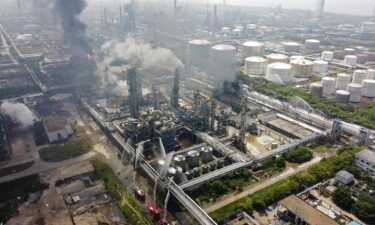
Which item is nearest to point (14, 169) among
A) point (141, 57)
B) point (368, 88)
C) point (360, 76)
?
point (141, 57)

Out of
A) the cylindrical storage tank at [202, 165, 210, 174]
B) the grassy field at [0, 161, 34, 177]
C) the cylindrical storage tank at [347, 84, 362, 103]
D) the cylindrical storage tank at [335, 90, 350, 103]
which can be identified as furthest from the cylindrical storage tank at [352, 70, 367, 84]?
the grassy field at [0, 161, 34, 177]

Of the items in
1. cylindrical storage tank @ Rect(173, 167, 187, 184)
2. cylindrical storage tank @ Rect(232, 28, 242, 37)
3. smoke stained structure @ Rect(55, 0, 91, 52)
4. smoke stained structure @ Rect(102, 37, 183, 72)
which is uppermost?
smoke stained structure @ Rect(55, 0, 91, 52)

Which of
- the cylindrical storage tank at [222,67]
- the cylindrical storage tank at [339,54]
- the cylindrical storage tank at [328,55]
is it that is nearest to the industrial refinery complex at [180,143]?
the cylindrical storage tank at [222,67]

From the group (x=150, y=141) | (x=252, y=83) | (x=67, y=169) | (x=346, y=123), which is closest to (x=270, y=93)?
(x=252, y=83)

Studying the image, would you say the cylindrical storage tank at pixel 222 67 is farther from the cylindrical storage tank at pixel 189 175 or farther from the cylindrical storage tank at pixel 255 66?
the cylindrical storage tank at pixel 189 175

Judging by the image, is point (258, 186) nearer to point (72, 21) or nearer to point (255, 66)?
point (255, 66)

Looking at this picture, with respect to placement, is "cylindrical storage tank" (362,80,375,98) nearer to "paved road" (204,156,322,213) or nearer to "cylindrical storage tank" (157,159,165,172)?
"paved road" (204,156,322,213)
